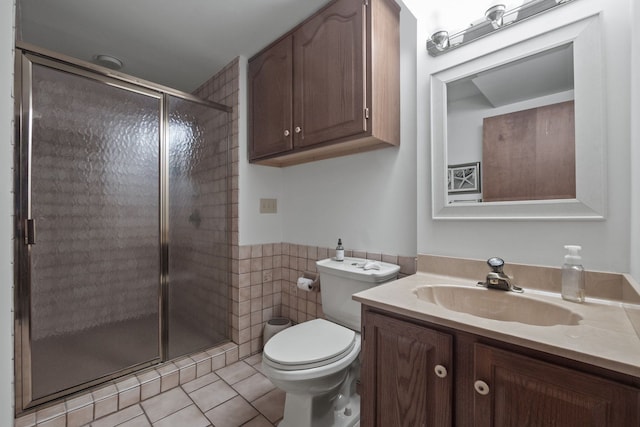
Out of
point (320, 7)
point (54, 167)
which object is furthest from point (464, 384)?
point (54, 167)

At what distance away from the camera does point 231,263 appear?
1961 mm

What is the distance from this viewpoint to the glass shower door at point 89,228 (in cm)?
130

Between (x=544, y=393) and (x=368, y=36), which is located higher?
(x=368, y=36)

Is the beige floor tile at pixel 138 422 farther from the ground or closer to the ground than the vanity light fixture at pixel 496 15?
closer to the ground

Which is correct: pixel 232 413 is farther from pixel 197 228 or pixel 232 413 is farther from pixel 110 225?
pixel 110 225

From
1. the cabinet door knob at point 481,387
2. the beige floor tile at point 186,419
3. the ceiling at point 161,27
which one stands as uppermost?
the ceiling at point 161,27

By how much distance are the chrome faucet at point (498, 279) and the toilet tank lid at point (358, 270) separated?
1.36 feet

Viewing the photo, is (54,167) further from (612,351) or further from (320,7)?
(612,351)

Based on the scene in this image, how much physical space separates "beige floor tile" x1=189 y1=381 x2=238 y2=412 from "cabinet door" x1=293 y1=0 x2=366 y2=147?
59.1 inches

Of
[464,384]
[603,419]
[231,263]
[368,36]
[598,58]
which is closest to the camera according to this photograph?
[603,419]

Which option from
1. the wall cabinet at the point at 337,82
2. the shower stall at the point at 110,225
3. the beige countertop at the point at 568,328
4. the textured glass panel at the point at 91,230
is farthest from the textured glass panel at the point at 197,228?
the beige countertop at the point at 568,328

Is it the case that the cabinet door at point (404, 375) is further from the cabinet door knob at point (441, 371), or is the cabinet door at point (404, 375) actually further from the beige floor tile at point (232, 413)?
the beige floor tile at point (232, 413)

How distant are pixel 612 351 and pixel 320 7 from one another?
5.73 ft

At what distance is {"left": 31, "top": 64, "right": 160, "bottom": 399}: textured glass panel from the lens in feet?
4.32
